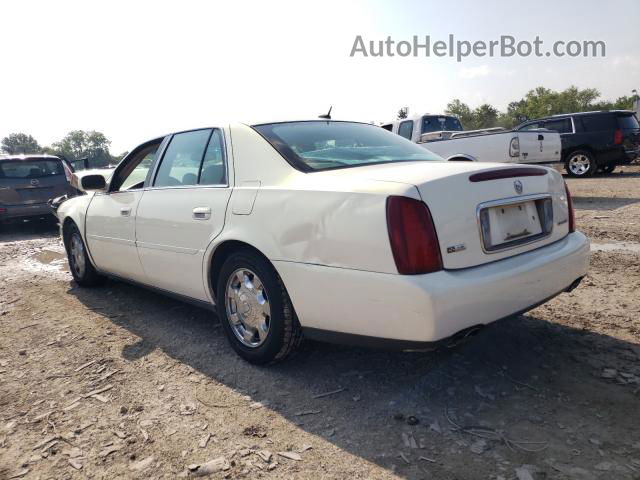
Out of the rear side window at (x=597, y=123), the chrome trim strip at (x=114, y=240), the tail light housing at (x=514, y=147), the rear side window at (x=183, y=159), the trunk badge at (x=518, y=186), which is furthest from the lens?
the rear side window at (x=597, y=123)

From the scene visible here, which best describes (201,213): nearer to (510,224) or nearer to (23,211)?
(510,224)

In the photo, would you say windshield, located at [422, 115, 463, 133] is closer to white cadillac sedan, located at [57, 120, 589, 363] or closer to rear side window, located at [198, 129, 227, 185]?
white cadillac sedan, located at [57, 120, 589, 363]

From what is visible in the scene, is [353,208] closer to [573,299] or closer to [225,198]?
[225,198]

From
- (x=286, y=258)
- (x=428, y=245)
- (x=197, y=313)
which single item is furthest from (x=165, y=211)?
(x=428, y=245)

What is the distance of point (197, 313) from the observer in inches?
169

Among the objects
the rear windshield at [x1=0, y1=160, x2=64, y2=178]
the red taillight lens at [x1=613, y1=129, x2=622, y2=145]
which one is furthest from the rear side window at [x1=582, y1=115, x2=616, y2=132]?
the rear windshield at [x1=0, y1=160, x2=64, y2=178]

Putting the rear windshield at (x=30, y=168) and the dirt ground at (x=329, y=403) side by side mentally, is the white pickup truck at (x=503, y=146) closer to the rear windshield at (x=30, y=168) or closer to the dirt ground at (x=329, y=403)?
the dirt ground at (x=329, y=403)

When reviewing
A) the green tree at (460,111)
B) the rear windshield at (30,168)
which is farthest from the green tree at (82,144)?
the rear windshield at (30,168)

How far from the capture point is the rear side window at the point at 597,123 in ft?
41.4

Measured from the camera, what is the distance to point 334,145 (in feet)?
10.7

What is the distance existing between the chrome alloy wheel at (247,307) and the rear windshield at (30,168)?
870 cm

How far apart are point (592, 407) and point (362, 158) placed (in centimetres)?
186

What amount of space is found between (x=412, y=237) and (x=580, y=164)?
42.7 ft

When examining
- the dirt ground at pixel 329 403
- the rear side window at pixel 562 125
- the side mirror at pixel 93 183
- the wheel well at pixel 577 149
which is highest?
the rear side window at pixel 562 125
